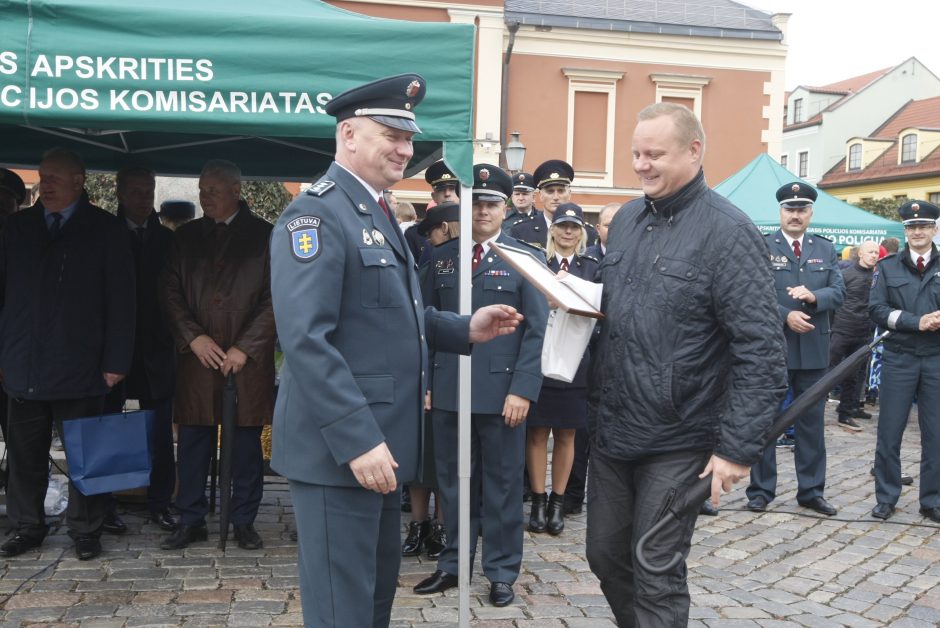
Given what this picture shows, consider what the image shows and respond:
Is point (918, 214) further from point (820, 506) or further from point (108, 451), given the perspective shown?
point (108, 451)

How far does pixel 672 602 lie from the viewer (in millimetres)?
3168

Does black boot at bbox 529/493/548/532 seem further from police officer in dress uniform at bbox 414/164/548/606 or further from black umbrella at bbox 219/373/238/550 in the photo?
black umbrella at bbox 219/373/238/550

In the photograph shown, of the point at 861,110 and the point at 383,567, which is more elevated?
the point at 861,110

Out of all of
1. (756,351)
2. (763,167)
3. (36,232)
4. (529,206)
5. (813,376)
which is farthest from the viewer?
(763,167)

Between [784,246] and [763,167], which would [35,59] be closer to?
[784,246]

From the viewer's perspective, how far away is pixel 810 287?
673 centimetres

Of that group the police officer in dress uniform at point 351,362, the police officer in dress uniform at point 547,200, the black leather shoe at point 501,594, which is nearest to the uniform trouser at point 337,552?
the police officer in dress uniform at point 351,362

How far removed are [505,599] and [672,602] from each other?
1625mm

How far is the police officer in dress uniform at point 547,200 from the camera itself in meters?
7.17

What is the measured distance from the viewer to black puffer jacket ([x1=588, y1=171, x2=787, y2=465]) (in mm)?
3020

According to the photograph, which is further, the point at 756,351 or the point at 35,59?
the point at 35,59

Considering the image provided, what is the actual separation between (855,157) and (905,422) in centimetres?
4647

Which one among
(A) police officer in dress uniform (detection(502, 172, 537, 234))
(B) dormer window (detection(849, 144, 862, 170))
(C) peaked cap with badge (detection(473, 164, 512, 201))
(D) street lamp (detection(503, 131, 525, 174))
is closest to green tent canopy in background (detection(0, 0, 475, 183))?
(C) peaked cap with badge (detection(473, 164, 512, 201))

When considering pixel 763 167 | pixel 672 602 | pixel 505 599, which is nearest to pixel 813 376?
pixel 505 599
